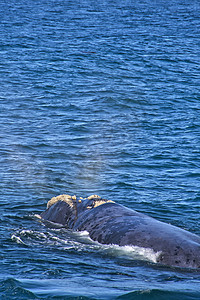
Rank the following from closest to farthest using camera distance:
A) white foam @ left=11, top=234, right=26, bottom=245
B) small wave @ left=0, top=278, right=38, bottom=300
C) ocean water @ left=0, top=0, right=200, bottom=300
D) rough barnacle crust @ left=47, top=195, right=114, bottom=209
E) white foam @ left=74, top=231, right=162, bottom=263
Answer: small wave @ left=0, top=278, right=38, bottom=300 → ocean water @ left=0, top=0, right=200, bottom=300 → white foam @ left=74, top=231, right=162, bottom=263 → white foam @ left=11, top=234, right=26, bottom=245 → rough barnacle crust @ left=47, top=195, right=114, bottom=209

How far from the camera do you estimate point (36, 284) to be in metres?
9.31

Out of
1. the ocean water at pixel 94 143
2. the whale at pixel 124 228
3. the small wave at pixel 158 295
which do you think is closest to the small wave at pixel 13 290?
the ocean water at pixel 94 143

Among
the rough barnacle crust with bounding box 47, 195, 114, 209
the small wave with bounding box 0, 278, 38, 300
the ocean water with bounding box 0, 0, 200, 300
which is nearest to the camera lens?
the small wave with bounding box 0, 278, 38, 300

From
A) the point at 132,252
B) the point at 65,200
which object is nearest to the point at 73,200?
the point at 65,200

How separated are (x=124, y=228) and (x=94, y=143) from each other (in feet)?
37.4

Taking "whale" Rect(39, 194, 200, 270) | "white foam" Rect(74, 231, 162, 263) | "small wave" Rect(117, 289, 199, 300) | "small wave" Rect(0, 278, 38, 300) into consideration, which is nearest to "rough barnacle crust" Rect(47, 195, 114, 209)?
"whale" Rect(39, 194, 200, 270)

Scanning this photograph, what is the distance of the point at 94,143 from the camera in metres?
23.2

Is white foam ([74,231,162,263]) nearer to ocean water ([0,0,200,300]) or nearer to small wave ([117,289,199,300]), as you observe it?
ocean water ([0,0,200,300])

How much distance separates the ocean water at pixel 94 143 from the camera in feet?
33.1

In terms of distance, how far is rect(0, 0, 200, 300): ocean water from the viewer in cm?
1010

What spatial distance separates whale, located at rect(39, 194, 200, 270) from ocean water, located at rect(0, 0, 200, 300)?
1.02 ft

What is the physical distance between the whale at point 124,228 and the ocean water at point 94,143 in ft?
1.02

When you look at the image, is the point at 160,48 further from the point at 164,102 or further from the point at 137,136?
the point at 137,136

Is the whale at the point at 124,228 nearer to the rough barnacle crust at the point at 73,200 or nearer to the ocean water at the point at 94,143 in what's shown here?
the rough barnacle crust at the point at 73,200
